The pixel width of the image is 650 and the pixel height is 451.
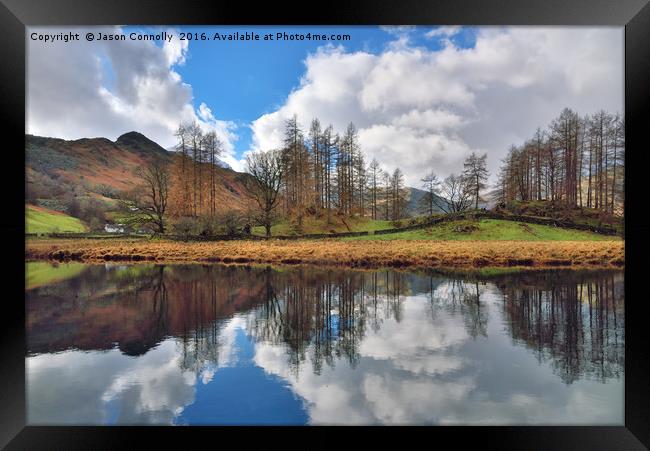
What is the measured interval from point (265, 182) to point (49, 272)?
22.1ft

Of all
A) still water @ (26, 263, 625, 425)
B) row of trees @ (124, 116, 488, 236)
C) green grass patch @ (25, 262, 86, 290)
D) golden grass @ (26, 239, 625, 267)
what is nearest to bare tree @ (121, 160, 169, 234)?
row of trees @ (124, 116, 488, 236)

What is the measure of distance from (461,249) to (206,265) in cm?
908

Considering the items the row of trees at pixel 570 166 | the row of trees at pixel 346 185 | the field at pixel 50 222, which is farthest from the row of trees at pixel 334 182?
the field at pixel 50 222

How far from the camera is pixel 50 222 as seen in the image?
981 centimetres

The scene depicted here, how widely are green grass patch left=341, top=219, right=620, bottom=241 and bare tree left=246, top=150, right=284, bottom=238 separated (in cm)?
321

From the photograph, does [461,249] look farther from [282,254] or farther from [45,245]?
[45,245]

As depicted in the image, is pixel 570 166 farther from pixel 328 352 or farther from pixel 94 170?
pixel 94 170

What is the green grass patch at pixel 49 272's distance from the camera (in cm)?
756

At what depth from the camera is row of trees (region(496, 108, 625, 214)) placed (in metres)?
8.78

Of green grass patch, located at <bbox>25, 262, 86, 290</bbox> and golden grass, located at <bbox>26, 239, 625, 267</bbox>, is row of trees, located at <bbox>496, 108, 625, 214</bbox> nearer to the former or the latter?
golden grass, located at <bbox>26, 239, 625, 267</bbox>

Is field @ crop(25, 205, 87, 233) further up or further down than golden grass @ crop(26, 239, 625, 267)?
further up

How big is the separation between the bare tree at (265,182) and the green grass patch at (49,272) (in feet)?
19.4

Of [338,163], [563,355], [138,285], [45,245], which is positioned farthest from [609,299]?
[45,245]
